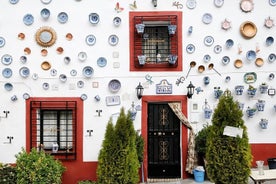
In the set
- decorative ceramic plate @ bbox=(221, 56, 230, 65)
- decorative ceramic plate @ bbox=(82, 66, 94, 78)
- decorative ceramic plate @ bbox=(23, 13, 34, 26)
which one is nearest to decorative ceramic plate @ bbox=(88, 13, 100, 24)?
decorative ceramic plate @ bbox=(82, 66, 94, 78)

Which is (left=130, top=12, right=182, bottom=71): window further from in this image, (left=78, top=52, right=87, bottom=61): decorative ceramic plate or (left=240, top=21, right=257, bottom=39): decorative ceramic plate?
(left=240, top=21, right=257, bottom=39): decorative ceramic plate

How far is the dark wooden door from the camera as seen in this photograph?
39.6ft

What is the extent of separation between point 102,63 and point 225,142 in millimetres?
4453

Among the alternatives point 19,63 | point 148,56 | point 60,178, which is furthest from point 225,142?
point 19,63

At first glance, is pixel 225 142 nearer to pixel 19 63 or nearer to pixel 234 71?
pixel 234 71

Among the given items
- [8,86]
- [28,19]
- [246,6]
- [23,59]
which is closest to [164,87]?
[246,6]

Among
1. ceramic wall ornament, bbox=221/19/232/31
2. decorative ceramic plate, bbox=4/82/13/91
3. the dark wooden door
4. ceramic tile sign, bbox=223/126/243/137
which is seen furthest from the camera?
the dark wooden door

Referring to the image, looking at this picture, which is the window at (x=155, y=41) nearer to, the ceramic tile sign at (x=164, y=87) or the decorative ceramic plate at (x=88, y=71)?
the ceramic tile sign at (x=164, y=87)

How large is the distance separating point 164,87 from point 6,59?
185 inches

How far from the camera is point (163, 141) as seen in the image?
1208 cm

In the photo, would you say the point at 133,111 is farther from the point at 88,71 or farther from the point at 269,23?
the point at 269,23

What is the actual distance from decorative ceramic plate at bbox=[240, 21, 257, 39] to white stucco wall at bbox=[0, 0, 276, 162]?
12 cm

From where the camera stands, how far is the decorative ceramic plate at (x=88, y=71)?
11734 millimetres

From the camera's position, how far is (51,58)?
1176 centimetres
